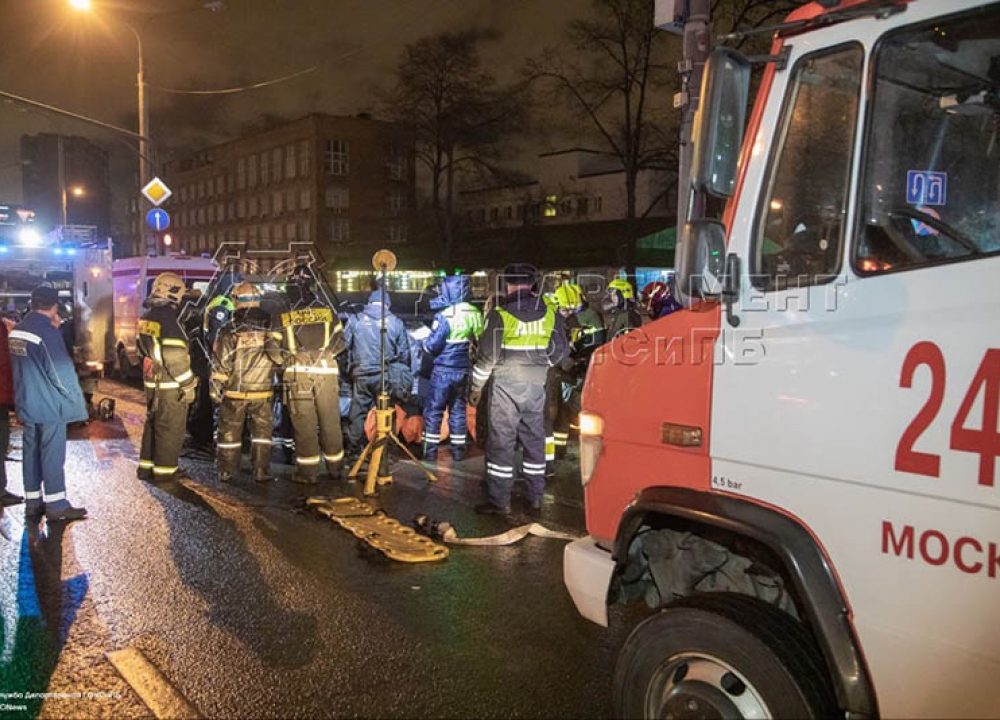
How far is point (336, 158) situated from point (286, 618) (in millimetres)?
63769

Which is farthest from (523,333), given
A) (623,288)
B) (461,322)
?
(623,288)

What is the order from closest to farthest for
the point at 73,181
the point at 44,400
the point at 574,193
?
the point at 44,400 < the point at 574,193 < the point at 73,181

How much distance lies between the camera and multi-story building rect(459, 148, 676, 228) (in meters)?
46.2

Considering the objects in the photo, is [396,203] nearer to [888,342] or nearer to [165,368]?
[165,368]

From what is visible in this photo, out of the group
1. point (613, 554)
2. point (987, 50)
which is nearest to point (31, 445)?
point (613, 554)

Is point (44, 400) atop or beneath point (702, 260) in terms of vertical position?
beneath

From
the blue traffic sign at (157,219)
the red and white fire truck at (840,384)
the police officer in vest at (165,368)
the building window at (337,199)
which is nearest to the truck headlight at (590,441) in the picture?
the red and white fire truck at (840,384)

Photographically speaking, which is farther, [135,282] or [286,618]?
[135,282]

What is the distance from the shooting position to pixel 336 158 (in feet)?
212

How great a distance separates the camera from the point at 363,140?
6519 centimetres

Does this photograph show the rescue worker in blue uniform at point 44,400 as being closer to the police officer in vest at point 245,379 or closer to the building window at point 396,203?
the police officer in vest at point 245,379

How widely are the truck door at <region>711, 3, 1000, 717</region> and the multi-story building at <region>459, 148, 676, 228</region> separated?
4192cm

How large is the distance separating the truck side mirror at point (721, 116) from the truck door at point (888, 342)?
0.22m

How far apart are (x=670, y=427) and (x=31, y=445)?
5.67 metres
